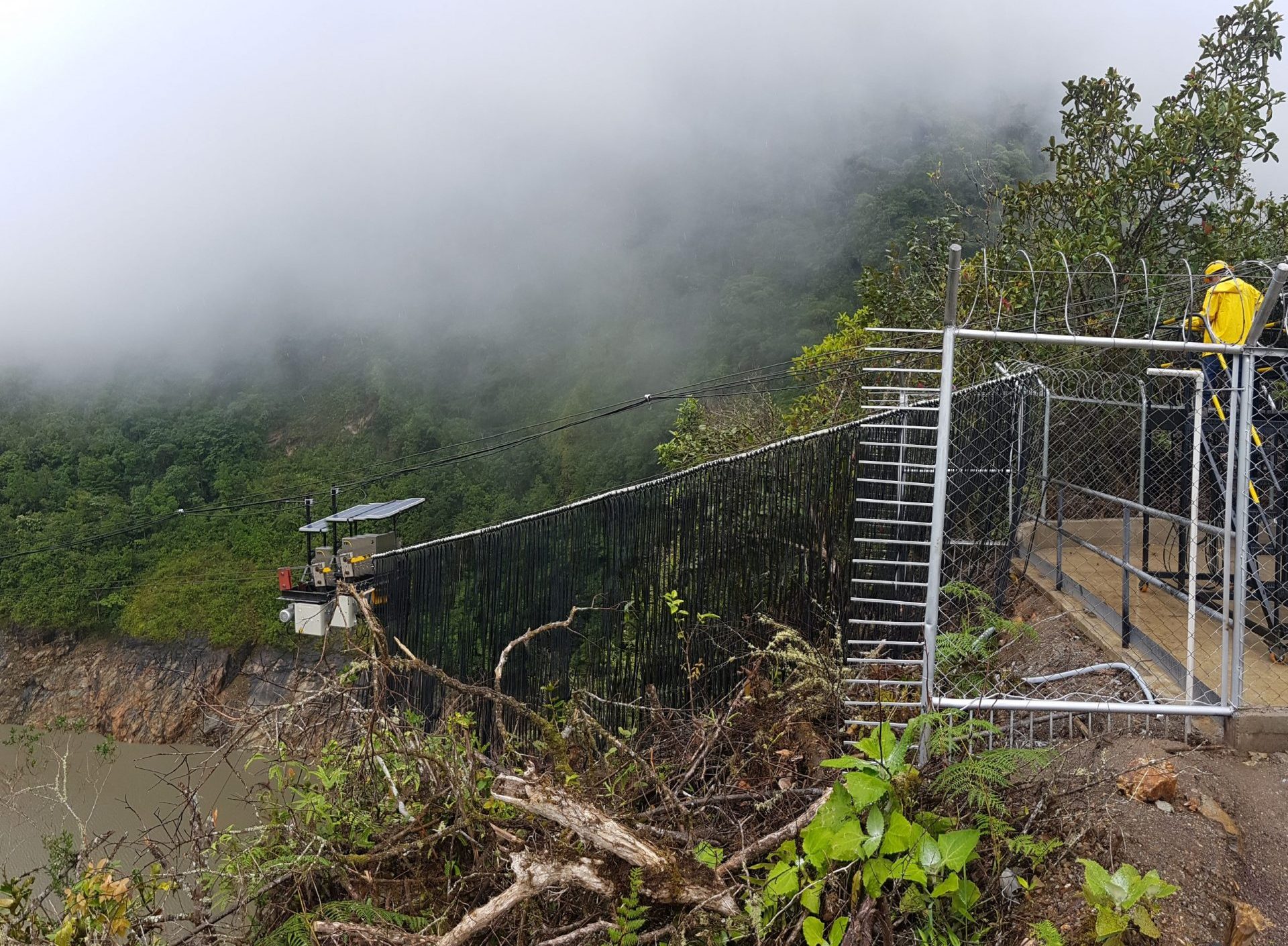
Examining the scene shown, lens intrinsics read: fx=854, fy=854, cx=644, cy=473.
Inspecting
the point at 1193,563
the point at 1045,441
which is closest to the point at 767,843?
the point at 1193,563

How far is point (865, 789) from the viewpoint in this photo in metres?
2.56

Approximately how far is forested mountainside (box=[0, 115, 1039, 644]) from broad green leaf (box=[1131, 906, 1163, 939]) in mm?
21129

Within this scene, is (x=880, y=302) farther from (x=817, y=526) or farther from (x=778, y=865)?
(x=778, y=865)

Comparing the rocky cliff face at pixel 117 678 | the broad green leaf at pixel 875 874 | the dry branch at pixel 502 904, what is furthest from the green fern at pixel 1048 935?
the rocky cliff face at pixel 117 678

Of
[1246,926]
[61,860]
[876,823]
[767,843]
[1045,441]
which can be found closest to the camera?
[1246,926]

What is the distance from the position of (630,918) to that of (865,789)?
88 cm

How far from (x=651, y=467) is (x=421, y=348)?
30717 mm

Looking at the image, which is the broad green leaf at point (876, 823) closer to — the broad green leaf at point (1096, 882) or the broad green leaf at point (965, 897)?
the broad green leaf at point (965, 897)

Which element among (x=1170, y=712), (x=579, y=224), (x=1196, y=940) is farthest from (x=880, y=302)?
(x=579, y=224)

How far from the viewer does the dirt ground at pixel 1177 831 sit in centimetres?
258

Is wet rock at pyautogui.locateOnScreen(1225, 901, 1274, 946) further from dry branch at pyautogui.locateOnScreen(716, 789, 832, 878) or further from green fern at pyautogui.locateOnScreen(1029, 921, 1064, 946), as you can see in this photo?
dry branch at pyautogui.locateOnScreen(716, 789, 832, 878)

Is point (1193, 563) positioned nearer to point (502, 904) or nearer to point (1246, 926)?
point (1246, 926)

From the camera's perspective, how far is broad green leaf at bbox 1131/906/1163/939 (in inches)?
91.6

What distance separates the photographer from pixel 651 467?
37625mm
